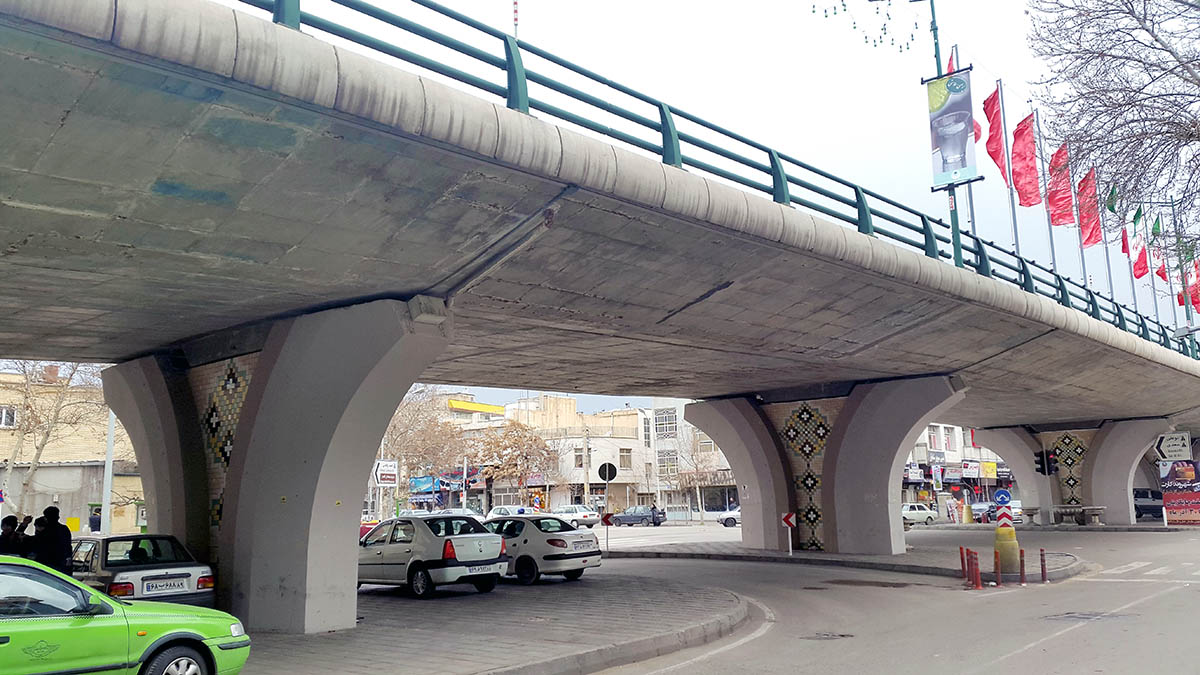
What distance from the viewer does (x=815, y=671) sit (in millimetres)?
9328

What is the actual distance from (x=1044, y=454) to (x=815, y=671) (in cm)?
3450

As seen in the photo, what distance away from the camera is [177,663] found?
757 cm

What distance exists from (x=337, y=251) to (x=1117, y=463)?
37.8 meters

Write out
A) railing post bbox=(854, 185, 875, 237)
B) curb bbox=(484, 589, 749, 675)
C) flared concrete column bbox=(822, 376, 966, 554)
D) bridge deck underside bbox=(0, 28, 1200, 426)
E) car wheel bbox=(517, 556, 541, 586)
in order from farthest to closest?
flared concrete column bbox=(822, 376, 966, 554) < car wheel bbox=(517, 556, 541, 586) < railing post bbox=(854, 185, 875, 237) < curb bbox=(484, 589, 749, 675) < bridge deck underside bbox=(0, 28, 1200, 426)

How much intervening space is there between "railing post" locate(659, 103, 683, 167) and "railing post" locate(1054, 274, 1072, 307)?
1374cm

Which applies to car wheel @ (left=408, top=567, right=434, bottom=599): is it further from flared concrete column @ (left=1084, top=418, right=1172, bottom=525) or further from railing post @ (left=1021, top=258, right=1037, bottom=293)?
flared concrete column @ (left=1084, top=418, right=1172, bottom=525)

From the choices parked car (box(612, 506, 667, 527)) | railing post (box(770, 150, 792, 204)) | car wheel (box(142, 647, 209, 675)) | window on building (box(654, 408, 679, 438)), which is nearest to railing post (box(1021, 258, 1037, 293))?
railing post (box(770, 150, 792, 204))

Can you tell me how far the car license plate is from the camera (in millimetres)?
10801

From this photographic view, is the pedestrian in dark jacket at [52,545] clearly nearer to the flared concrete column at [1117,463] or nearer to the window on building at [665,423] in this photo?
the flared concrete column at [1117,463]

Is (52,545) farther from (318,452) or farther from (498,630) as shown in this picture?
(498,630)

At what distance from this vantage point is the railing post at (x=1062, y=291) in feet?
69.4

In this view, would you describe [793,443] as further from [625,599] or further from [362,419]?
[362,419]

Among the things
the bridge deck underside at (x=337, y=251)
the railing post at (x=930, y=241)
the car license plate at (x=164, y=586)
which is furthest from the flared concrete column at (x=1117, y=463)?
the car license plate at (x=164, y=586)

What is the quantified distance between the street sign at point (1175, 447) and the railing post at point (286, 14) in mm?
38411
